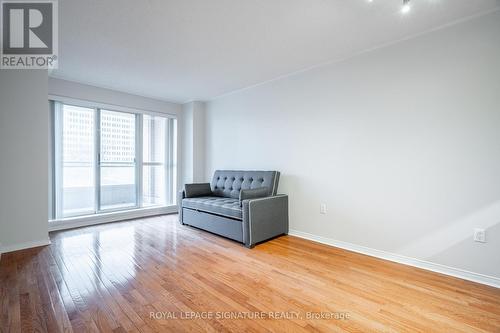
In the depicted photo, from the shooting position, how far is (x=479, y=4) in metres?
1.99

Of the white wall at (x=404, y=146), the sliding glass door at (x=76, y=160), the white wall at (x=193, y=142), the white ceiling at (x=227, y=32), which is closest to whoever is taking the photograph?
the white ceiling at (x=227, y=32)

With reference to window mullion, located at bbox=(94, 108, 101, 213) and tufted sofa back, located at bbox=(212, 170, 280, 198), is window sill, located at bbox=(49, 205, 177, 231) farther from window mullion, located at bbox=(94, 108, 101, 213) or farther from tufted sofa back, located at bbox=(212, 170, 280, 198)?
tufted sofa back, located at bbox=(212, 170, 280, 198)

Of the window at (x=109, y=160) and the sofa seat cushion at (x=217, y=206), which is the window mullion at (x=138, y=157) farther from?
the sofa seat cushion at (x=217, y=206)

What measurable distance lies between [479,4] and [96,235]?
4985 millimetres

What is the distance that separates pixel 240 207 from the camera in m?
3.10

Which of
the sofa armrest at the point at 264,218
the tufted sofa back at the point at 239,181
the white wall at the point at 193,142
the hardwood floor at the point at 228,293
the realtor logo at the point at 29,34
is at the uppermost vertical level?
the realtor logo at the point at 29,34

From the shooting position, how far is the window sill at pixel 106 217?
3.81 m

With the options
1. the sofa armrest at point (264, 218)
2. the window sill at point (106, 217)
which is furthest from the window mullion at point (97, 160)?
the sofa armrest at point (264, 218)

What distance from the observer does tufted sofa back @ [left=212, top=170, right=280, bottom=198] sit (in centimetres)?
359

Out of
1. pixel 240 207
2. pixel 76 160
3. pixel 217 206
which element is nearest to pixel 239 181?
pixel 217 206

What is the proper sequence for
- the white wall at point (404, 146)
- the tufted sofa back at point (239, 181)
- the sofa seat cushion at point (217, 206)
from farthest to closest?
1. the tufted sofa back at point (239, 181)
2. the sofa seat cushion at point (217, 206)
3. the white wall at point (404, 146)

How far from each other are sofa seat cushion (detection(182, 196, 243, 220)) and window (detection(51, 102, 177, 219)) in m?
1.40

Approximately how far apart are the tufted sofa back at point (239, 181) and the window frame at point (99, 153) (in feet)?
4.55

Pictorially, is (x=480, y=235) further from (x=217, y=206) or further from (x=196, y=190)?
(x=196, y=190)
